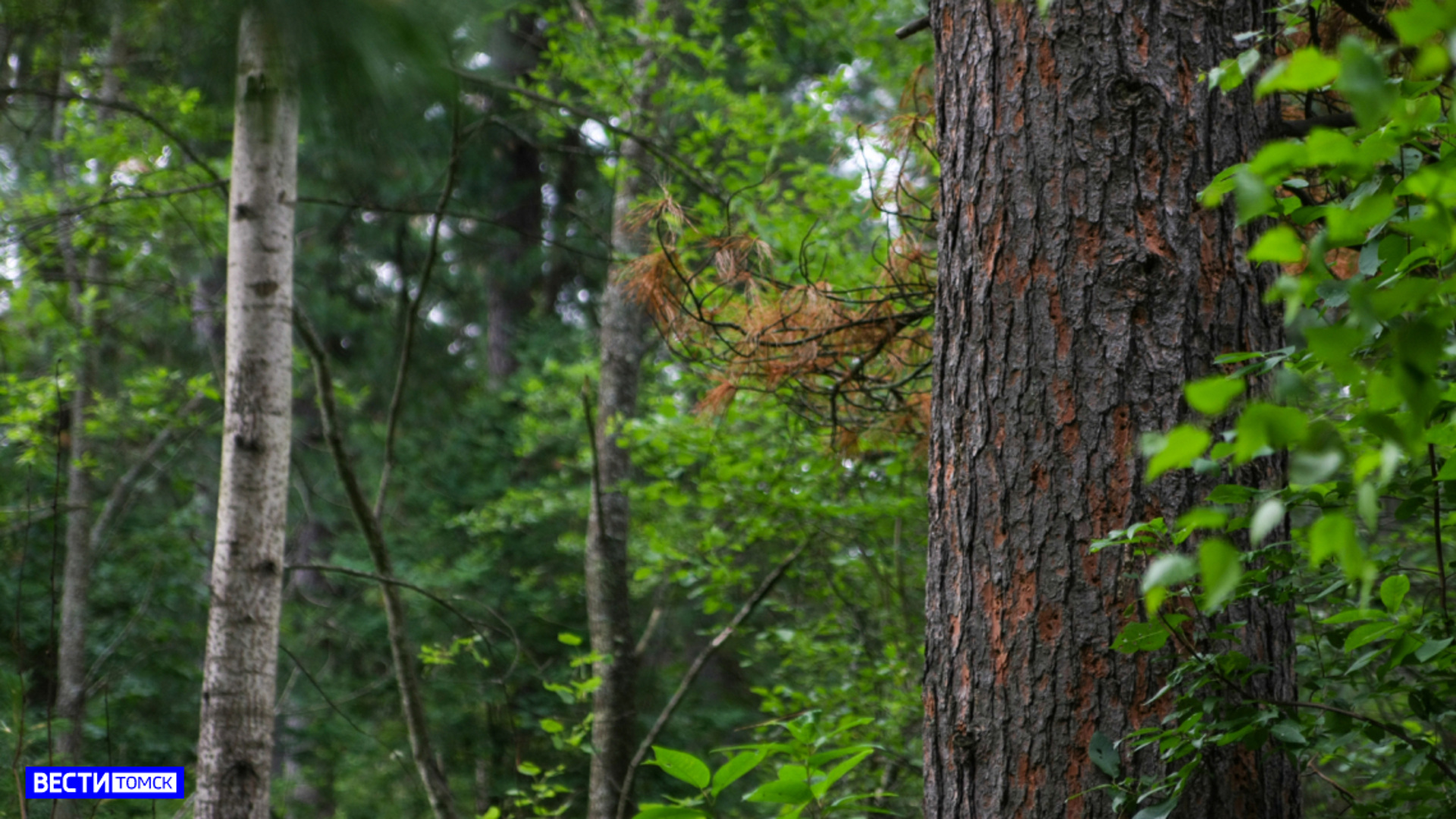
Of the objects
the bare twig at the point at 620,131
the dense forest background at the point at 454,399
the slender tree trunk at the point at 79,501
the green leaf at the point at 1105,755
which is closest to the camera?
the green leaf at the point at 1105,755

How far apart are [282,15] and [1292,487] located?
2.40 m

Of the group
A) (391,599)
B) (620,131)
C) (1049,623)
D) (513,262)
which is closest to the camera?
(1049,623)

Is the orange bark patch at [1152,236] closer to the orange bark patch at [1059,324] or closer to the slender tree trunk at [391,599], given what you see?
the orange bark patch at [1059,324]

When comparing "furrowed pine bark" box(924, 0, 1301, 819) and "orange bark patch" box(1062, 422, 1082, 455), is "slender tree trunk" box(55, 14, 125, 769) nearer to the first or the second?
"furrowed pine bark" box(924, 0, 1301, 819)

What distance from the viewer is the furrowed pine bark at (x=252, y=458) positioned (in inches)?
116

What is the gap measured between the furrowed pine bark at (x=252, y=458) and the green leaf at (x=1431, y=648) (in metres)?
2.92

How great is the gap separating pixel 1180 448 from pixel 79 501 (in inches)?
319

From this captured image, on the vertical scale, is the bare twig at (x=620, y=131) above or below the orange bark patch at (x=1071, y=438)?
above

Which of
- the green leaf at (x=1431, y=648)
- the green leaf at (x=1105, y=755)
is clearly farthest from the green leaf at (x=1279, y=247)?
the green leaf at (x=1105, y=755)

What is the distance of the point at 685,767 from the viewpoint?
5.13 feet

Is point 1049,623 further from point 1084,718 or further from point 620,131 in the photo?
point 620,131

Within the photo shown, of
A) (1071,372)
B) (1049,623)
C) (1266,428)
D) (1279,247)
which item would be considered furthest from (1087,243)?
(1266,428)

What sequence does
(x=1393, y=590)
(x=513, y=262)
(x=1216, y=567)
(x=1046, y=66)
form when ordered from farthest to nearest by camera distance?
(x=513, y=262) < (x=1046, y=66) < (x=1393, y=590) < (x=1216, y=567)

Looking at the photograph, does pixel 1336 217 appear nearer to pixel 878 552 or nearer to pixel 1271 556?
pixel 1271 556
